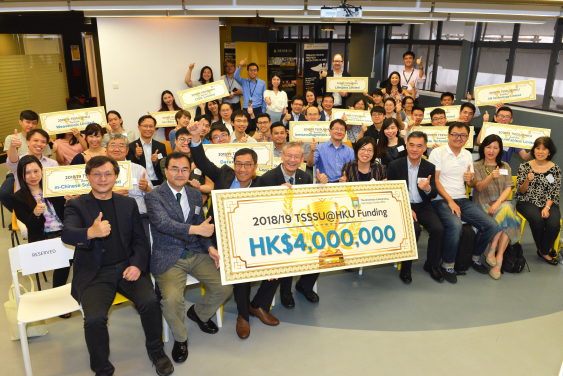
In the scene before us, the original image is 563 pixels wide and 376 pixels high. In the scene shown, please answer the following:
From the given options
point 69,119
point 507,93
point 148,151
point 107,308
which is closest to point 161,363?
point 107,308

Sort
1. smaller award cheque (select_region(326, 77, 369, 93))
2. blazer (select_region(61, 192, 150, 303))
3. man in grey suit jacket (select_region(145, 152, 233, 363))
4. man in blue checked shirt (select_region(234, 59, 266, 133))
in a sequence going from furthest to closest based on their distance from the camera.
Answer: man in blue checked shirt (select_region(234, 59, 266, 133)) < smaller award cheque (select_region(326, 77, 369, 93)) < man in grey suit jacket (select_region(145, 152, 233, 363)) < blazer (select_region(61, 192, 150, 303))

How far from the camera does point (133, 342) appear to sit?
367cm

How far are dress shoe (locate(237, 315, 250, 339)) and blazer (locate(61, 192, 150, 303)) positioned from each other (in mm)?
968

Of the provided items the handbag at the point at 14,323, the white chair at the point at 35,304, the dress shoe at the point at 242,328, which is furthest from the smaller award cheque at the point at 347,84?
the handbag at the point at 14,323

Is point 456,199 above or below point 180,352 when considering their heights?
above

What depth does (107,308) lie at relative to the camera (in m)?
3.20

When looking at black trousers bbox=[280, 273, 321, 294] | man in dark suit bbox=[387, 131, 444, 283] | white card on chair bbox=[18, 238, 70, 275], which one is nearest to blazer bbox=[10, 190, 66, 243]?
white card on chair bbox=[18, 238, 70, 275]

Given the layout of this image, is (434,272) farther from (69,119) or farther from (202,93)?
(69,119)

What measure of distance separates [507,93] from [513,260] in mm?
3061

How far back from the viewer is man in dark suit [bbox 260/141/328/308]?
13.2 ft

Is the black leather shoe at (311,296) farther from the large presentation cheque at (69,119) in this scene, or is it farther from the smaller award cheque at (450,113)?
the smaller award cheque at (450,113)

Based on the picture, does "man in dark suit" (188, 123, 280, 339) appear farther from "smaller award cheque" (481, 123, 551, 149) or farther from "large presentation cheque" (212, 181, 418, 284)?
"smaller award cheque" (481, 123, 551, 149)

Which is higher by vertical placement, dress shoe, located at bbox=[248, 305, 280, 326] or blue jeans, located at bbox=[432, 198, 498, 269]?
blue jeans, located at bbox=[432, 198, 498, 269]

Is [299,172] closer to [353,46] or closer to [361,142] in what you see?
[361,142]
